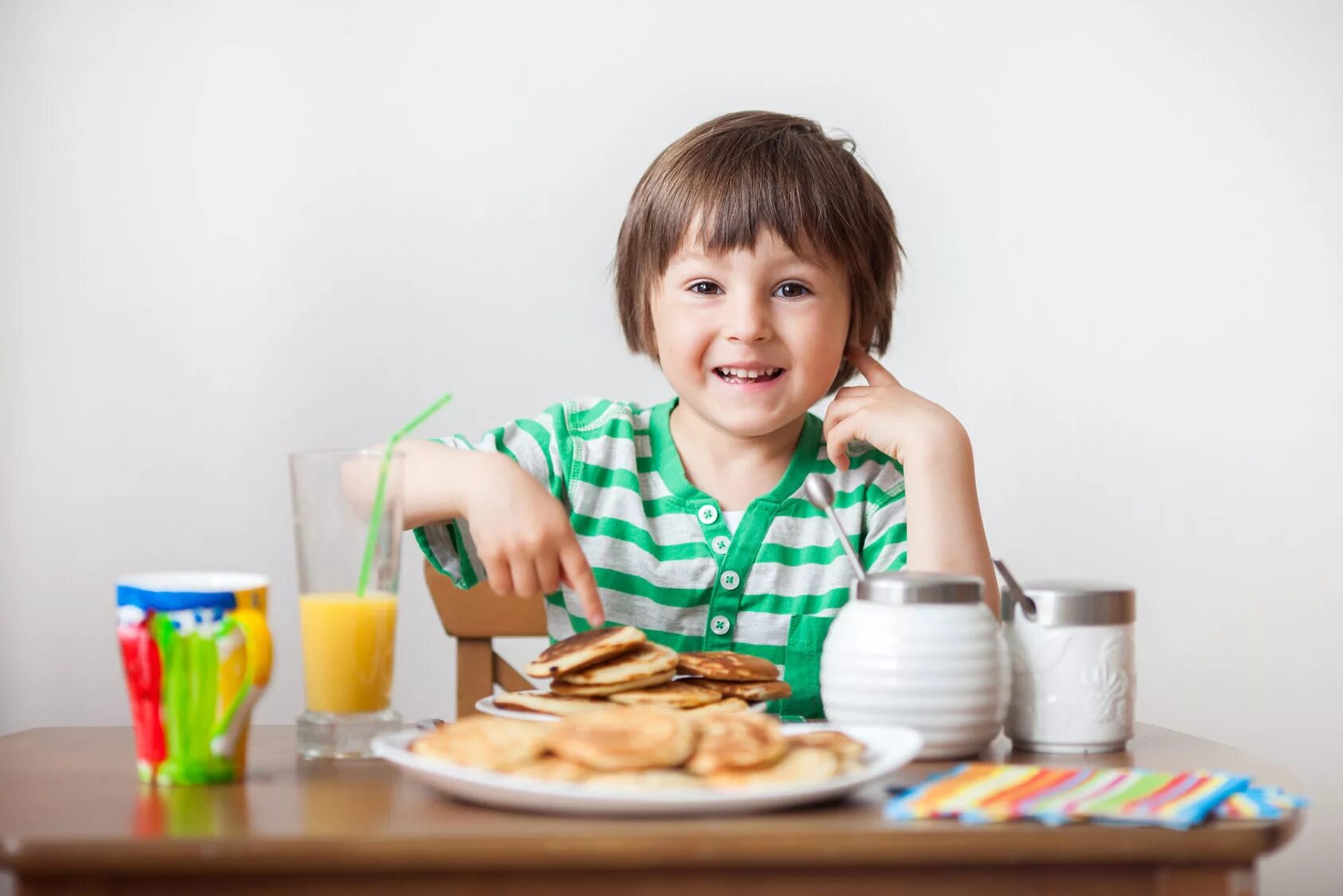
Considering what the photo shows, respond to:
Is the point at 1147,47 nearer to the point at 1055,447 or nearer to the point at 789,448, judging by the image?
the point at 1055,447

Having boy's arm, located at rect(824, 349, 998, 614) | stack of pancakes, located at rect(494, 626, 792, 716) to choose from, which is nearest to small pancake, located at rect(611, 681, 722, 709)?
stack of pancakes, located at rect(494, 626, 792, 716)

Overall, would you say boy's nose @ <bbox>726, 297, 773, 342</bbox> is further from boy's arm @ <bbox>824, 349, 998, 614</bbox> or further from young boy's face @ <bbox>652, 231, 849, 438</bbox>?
boy's arm @ <bbox>824, 349, 998, 614</bbox>

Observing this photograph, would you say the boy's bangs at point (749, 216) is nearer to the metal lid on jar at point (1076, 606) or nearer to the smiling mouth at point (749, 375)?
the smiling mouth at point (749, 375)

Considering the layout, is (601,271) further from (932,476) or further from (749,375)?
(932,476)

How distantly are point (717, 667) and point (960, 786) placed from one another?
0.24 m

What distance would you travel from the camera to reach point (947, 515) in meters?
1.16

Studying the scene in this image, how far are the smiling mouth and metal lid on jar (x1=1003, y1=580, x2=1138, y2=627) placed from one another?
0.51 m

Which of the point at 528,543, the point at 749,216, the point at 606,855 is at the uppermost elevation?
the point at 749,216

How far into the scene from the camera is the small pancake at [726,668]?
881 mm

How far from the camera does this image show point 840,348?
1.36 m

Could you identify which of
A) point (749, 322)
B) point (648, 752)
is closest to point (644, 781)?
point (648, 752)

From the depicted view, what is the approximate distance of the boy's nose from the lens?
4.19ft

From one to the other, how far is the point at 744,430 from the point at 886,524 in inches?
6.8

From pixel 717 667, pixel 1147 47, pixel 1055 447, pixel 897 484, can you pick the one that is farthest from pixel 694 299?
pixel 1147 47
